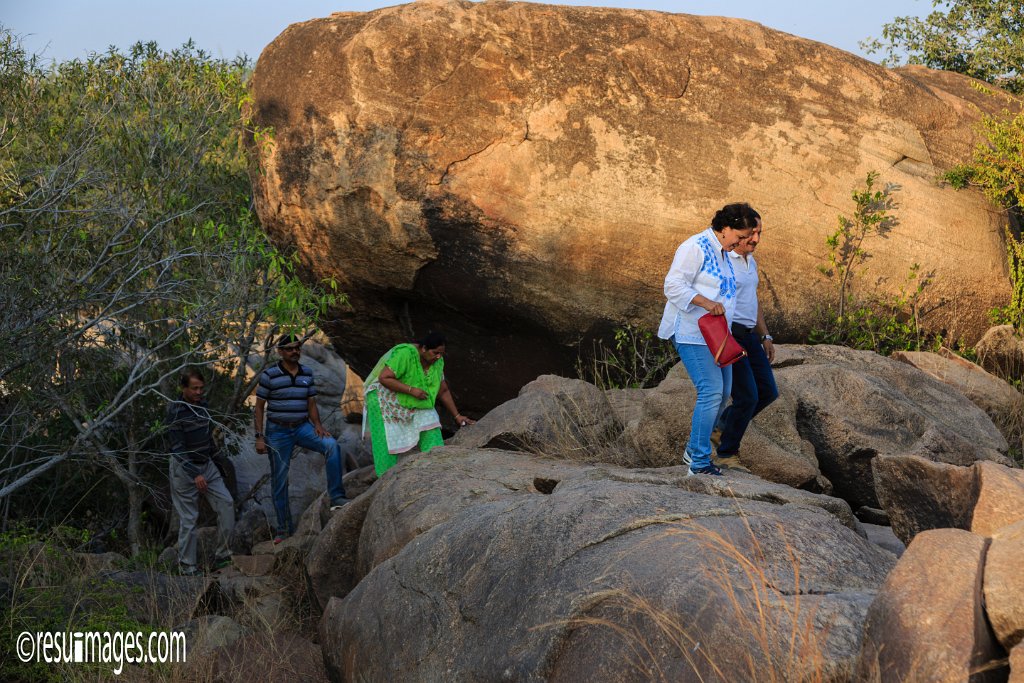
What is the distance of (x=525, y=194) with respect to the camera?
376 inches

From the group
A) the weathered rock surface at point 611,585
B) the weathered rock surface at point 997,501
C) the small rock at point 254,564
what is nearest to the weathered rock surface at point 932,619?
the weathered rock surface at point 611,585

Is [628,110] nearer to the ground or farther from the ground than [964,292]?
farther from the ground

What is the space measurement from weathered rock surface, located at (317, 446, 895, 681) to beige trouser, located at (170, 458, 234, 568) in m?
3.01

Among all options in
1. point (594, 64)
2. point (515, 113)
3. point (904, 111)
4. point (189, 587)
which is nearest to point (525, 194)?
point (515, 113)

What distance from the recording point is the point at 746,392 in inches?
249

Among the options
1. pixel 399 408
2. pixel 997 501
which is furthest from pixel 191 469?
pixel 997 501

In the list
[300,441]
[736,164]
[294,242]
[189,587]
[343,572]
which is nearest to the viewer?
[343,572]

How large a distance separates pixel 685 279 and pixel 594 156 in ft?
12.5

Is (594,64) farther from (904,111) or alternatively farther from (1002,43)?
(1002,43)

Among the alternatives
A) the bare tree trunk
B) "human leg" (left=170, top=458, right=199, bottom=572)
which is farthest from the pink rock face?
the bare tree trunk

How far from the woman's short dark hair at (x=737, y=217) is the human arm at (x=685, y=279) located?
256 mm

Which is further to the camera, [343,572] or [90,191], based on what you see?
[90,191]

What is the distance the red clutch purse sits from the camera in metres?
5.80

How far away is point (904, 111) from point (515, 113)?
366 centimetres
